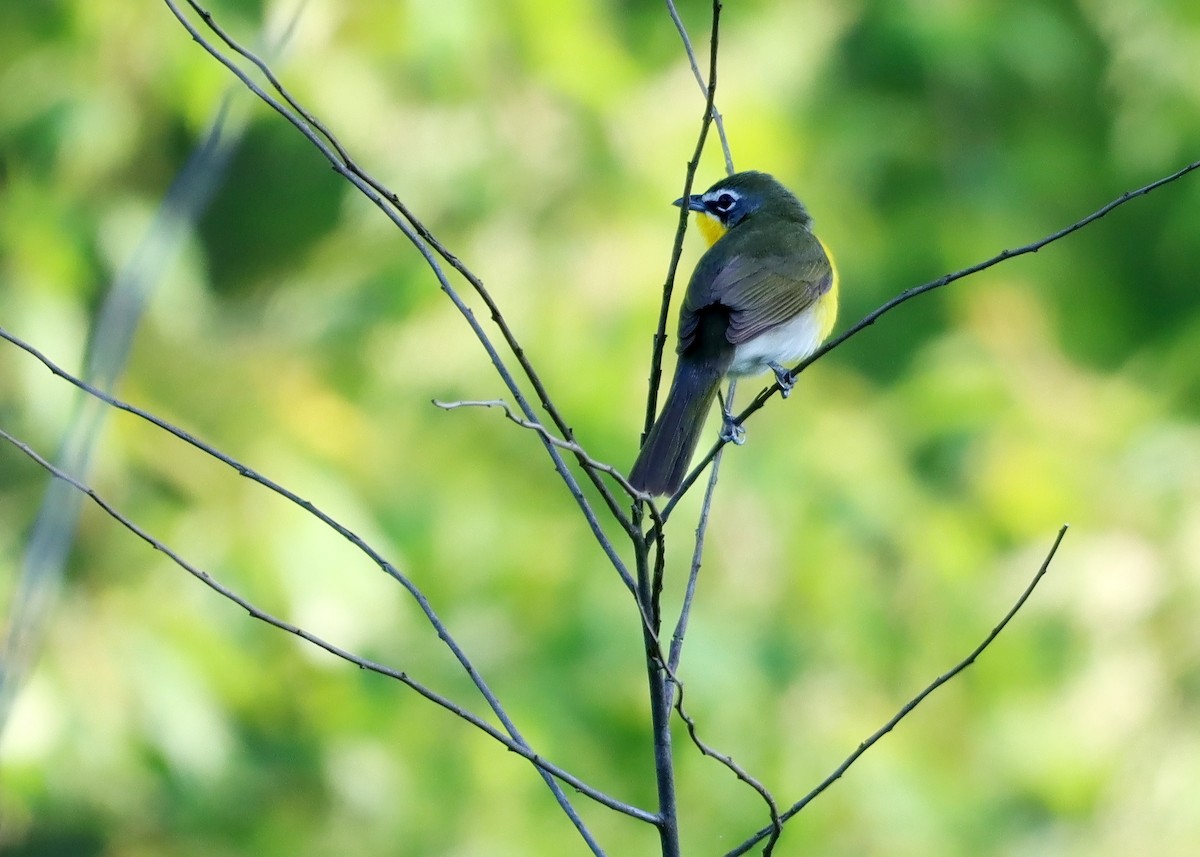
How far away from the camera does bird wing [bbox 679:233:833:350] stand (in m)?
3.17

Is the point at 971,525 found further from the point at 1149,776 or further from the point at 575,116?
the point at 575,116

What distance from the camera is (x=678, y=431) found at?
275 centimetres

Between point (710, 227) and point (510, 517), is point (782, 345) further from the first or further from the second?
point (510, 517)

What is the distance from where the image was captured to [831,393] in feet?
21.0

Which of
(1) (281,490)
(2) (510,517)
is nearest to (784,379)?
(1) (281,490)

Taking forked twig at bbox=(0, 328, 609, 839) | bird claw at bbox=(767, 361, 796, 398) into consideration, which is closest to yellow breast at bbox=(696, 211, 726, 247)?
bird claw at bbox=(767, 361, 796, 398)

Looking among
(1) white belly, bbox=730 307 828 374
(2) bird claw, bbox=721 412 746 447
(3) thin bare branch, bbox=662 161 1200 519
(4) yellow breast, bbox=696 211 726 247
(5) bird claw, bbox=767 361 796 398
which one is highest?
(4) yellow breast, bbox=696 211 726 247

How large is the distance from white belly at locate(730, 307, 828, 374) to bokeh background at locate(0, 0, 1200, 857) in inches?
75.1

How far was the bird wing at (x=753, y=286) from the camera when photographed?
3.17 meters

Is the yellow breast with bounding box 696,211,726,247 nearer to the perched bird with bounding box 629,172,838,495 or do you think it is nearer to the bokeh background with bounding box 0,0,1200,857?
the perched bird with bounding box 629,172,838,495

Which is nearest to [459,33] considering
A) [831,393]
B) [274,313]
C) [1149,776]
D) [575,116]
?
[575,116]

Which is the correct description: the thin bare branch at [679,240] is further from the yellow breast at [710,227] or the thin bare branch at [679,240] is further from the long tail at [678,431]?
the yellow breast at [710,227]

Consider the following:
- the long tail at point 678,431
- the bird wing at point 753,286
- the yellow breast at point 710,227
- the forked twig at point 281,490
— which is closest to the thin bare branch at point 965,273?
the long tail at point 678,431

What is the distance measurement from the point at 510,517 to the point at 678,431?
302 centimetres
